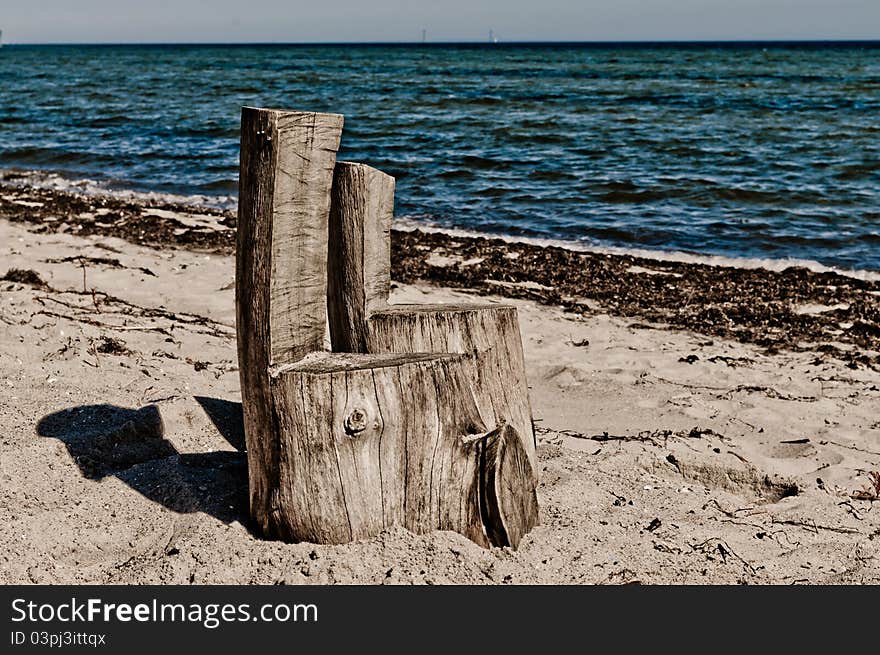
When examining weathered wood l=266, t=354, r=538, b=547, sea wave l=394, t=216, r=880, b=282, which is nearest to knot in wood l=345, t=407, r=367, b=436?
weathered wood l=266, t=354, r=538, b=547

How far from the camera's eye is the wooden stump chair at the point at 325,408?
3137 millimetres

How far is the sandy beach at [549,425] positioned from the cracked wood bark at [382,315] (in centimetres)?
61

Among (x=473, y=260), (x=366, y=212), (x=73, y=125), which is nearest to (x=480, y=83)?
(x=73, y=125)

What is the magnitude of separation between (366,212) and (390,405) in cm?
107

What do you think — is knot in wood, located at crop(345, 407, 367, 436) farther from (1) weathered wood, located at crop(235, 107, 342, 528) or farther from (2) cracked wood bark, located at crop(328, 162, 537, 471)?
(2) cracked wood bark, located at crop(328, 162, 537, 471)

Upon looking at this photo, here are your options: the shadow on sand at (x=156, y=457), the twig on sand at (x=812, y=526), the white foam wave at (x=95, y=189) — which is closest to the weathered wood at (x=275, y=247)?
the shadow on sand at (x=156, y=457)

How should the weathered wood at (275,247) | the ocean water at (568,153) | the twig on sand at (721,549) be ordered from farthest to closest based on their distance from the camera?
the ocean water at (568,153), the twig on sand at (721,549), the weathered wood at (275,247)

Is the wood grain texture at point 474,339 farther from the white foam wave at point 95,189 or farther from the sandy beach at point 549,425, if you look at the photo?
the white foam wave at point 95,189

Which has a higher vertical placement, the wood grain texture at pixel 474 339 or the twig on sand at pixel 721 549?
the wood grain texture at pixel 474 339

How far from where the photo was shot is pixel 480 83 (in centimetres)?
3906

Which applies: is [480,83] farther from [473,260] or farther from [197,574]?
[197,574]

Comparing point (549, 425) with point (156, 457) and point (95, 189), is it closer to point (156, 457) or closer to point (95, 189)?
point (156, 457)

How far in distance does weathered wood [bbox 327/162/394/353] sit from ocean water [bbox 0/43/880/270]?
23.8 ft

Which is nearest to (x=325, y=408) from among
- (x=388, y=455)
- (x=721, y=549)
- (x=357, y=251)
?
(x=388, y=455)
